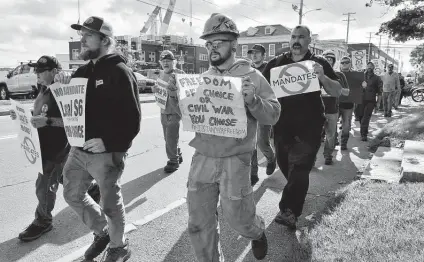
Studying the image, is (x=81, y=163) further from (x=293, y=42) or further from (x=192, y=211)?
(x=293, y=42)

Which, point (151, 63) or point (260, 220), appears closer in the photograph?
point (260, 220)

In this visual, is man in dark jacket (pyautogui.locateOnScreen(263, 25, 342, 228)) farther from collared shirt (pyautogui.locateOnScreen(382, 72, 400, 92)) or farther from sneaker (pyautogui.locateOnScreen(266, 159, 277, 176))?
collared shirt (pyautogui.locateOnScreen(382, 72, 400, 92))

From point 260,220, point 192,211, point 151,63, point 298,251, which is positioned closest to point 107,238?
point 192,211

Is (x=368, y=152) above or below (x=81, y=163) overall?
below

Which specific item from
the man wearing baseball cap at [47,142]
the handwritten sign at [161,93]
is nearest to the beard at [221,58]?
the man wearing baseball cap at [47,142]

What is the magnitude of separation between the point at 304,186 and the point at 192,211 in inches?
63.2

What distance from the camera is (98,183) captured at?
10.2 feet

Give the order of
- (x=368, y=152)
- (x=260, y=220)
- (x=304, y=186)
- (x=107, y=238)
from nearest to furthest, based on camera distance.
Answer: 1. (x=260, y=220)
2. (x=107, y=238)
3. (x=304, y=186)
4. (x=368, y=152)

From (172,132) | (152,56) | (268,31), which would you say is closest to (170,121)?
(172,132)

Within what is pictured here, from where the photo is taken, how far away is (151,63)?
64.9 metres

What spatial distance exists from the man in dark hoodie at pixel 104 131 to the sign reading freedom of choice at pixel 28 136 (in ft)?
2.38

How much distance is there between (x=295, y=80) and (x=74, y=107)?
7.60 feet

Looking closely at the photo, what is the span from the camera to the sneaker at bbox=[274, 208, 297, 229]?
12.8 feet

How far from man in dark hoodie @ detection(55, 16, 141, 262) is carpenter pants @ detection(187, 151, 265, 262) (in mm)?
705
